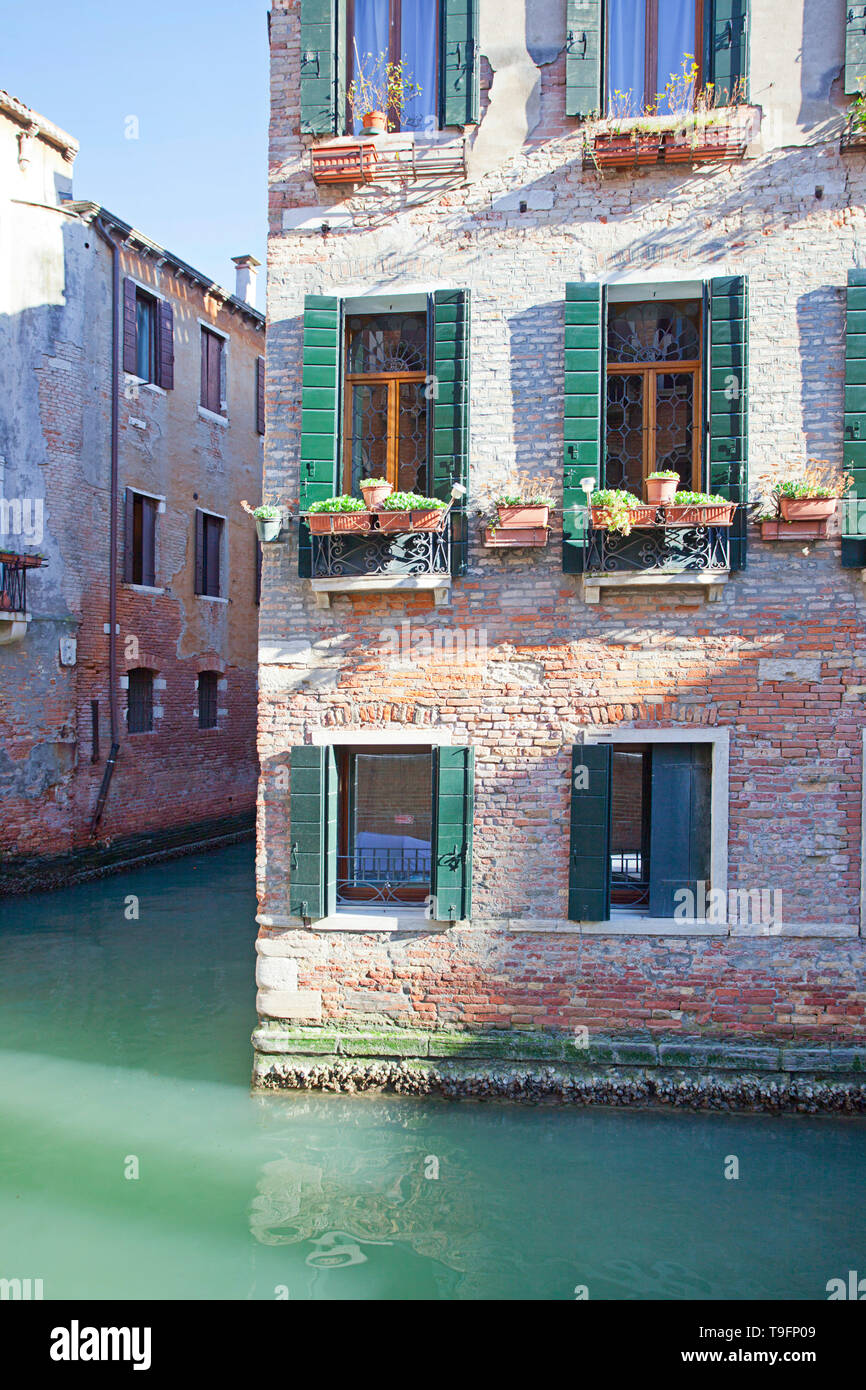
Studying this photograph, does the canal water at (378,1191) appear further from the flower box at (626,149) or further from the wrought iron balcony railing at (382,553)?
the flower box at (626,149)

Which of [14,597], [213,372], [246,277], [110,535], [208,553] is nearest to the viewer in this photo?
[14,597]

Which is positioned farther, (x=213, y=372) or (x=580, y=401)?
(x=213, y=372)

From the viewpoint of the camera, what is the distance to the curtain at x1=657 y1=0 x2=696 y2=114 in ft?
24.0

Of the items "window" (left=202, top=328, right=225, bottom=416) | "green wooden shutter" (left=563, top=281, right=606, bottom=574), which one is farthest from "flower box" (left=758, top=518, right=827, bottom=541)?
"window" (left=202, top=328, right=225, bottom=416)

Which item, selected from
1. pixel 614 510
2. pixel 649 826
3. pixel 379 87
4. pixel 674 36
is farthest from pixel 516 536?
pixel 674 36

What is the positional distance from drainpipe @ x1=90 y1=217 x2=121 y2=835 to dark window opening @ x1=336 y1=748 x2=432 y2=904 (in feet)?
27.1

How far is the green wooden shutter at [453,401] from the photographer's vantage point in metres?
7.27

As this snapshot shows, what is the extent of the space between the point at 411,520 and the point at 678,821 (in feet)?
9.95

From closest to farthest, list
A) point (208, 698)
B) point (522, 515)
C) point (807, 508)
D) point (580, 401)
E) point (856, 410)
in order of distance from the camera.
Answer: point (807, 508) < point (856, 410) < point (522, 515) < point (580, 401) < point (208, 698)

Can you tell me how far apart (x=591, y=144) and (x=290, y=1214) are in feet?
25.2

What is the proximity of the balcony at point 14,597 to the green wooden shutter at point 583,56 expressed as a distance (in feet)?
29.3

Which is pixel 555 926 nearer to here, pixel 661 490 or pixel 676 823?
pixel 676 823

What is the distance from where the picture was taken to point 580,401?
23.5ft

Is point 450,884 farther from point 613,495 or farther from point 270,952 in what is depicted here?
point 613,495
